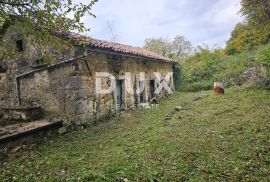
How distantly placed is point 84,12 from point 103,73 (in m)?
4.00

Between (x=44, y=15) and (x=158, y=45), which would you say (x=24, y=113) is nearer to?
(x=44, y=15)

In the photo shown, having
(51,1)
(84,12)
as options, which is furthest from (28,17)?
(84,12)

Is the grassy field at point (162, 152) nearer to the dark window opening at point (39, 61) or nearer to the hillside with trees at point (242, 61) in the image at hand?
the hillside with trees at point (242, 61)

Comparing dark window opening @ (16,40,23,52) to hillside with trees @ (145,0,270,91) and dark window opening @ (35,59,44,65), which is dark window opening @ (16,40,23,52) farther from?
hillside with trees @ (145,0,270,91)

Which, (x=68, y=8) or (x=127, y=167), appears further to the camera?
(x=68, y=8)

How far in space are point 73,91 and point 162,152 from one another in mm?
4395

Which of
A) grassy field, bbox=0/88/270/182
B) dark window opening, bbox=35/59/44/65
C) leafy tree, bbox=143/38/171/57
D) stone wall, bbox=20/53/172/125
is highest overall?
leafy tree, bbox=143/38/171/57

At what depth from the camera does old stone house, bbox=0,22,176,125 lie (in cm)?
810

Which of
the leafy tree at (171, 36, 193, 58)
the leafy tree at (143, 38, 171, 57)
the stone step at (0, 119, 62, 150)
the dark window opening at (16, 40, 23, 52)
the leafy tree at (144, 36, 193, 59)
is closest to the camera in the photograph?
the stone step at (0, 119, 62, 150)

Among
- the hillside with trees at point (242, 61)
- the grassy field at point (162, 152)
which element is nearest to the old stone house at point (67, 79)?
the grassy field at point (162, 152)

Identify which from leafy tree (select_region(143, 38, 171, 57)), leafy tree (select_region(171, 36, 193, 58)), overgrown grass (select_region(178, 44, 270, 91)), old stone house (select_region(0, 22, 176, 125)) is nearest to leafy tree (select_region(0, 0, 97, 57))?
old stone house (select_region(0, 22, 176, 125))

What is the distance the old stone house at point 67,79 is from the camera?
26.6 ft

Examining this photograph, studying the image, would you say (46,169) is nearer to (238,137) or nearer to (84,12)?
(84,12)

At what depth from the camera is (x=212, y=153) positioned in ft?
15.1
